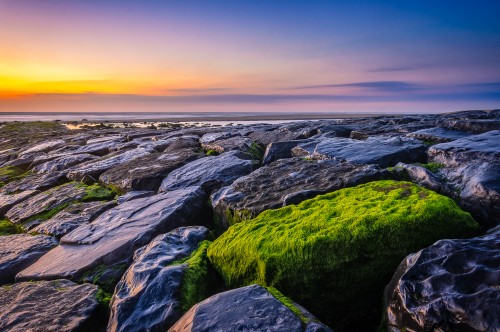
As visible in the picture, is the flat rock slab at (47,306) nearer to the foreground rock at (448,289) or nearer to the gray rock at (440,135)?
the foreground rock at (448,289)

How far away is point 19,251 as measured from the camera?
187 inches

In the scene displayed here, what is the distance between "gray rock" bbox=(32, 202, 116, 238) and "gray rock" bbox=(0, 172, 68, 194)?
2.25 m

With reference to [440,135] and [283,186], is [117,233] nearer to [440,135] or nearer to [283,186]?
[283,186]

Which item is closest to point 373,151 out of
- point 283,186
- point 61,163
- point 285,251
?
point 283,186

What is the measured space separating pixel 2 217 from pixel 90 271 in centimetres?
432

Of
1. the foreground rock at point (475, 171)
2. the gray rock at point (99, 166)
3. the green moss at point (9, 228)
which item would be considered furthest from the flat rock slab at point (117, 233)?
the foreground rock at point (475, 171)

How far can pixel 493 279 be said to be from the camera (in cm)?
219

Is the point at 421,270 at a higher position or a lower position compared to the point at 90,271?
higher

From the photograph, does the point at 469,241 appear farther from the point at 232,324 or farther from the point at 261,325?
the point at 232,324

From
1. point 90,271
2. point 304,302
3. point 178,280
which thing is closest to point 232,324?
point 304,302

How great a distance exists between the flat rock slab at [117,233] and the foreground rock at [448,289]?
2965mm

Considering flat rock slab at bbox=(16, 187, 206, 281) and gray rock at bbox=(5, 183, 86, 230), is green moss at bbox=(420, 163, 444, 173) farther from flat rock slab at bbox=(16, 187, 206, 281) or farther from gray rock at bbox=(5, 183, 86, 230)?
gray rock at bbox=(5, 183, 86, 230)

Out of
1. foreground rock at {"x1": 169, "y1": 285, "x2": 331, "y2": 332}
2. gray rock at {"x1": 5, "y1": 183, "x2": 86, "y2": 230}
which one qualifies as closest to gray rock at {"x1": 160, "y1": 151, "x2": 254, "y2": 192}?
gray rock at {"x1": 5, "y1": 183, "x2": 86, "y2": 230}

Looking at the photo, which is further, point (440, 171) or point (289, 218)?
point (440, 171)
